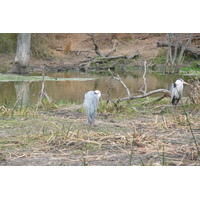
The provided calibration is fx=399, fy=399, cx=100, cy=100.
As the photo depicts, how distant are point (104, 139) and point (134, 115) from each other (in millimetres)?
2021

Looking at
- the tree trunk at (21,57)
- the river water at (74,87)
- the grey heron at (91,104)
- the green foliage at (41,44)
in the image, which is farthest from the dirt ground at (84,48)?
the grey heron at (91,104)

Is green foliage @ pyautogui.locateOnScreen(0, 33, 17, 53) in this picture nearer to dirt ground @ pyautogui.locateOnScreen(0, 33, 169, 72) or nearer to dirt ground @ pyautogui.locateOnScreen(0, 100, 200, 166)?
dirt ground @ pyautogui.locateOnScreen(0, 33, 169, 72)

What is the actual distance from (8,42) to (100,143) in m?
11.9

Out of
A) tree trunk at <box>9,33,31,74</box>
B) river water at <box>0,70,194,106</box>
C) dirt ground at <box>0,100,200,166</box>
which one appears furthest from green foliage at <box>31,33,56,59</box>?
dirt ground at <box>0,100,200,166</box>

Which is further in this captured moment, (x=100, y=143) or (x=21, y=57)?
(x=21, y=57)

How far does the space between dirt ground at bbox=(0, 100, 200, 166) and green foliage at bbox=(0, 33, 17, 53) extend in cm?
976

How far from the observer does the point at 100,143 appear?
15.3ft

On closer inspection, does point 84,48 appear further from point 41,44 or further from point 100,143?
point 100,143

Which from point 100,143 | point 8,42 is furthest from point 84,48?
point 100,143

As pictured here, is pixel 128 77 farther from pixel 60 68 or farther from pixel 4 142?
pixel 4 142

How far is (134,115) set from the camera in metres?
6.80

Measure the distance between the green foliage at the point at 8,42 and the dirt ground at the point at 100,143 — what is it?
9.76 metres

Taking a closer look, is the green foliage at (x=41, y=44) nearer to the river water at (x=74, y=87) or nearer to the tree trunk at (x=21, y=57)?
the tree trunk at (x=21, y=57)
